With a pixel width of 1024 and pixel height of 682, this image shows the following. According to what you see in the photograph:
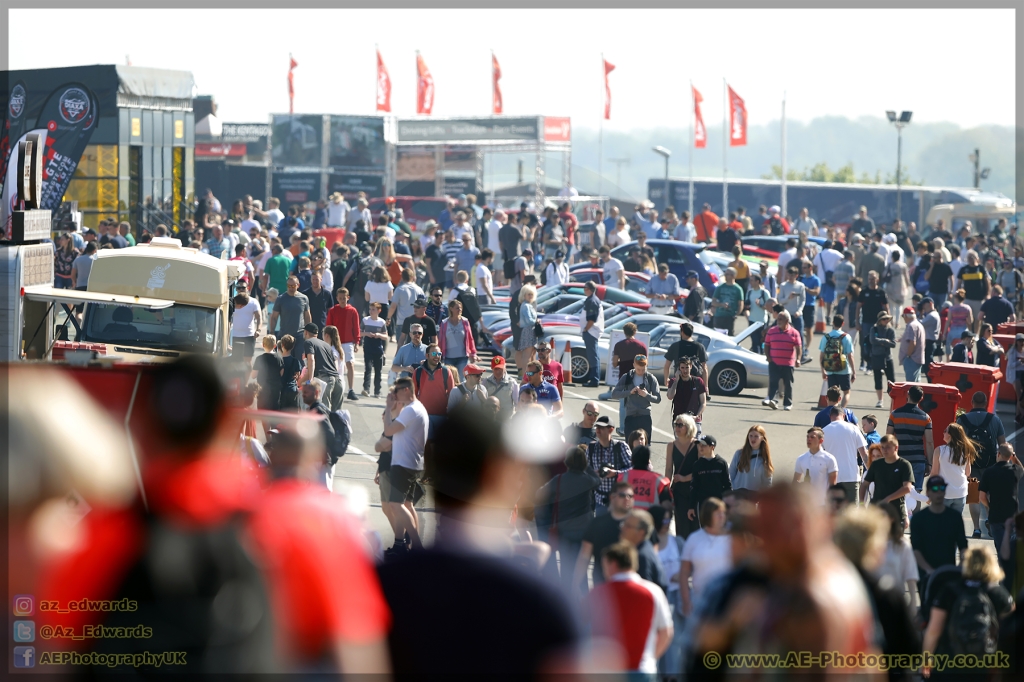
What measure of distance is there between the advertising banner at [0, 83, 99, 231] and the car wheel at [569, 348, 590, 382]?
904cm

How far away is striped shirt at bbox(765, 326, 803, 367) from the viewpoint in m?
17.2

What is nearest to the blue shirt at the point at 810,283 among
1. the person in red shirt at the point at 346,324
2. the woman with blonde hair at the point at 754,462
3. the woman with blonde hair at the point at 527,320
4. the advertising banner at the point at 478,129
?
the woman with blonde hair at the point at 527,320

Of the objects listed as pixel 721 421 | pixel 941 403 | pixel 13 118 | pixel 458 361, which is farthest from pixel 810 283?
pixel 13 118

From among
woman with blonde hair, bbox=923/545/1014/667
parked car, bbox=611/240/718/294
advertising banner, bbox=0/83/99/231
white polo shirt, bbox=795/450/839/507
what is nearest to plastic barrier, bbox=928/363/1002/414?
white polo shirt, bbox=795/450/839/507

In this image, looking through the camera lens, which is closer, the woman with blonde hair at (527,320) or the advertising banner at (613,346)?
the advertising banner at (613,346)

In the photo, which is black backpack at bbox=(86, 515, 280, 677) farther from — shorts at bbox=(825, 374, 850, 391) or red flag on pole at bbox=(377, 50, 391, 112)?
red flag on pole at bbox=(377, 50, 391, 112)

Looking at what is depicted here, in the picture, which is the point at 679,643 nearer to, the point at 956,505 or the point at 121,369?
the point at 121,369

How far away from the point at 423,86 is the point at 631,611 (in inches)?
1887

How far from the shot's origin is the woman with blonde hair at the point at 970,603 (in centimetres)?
680

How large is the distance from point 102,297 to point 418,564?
387 inches

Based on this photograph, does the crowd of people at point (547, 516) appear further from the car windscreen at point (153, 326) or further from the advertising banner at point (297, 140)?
the advertising banner at point (297, 140)

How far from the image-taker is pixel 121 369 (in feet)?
17.9

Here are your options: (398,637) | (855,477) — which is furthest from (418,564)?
(855,477)

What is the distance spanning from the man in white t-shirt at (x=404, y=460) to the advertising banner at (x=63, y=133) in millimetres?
11490
